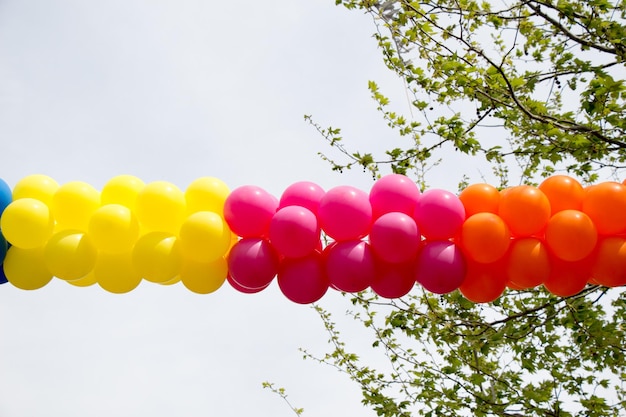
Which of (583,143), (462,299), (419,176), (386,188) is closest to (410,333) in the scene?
(462,299)

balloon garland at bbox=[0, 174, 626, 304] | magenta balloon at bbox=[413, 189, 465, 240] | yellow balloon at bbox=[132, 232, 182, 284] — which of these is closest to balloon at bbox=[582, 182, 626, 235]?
balloon garland at bbox=[0, 174, 626, 304]

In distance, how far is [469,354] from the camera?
555 cm

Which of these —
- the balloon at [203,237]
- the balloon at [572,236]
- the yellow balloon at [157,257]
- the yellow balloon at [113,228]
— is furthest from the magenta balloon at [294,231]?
the balloon at [572,236]

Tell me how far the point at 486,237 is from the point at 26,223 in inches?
93.0

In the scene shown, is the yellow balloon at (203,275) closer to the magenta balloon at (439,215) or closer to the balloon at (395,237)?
the balloon at (395,237)

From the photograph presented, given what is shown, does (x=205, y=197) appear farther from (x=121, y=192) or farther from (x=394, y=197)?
(x=394, y=197)

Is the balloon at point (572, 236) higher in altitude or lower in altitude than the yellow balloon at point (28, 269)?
higher

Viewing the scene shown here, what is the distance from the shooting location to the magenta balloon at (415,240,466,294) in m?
2.88

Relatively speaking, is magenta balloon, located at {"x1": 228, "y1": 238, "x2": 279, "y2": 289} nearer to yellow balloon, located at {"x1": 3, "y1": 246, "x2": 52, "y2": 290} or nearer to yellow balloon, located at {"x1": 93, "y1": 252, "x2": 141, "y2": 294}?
yellow balloon, located at {"x1": 93, "y1": 252, "x2": 141, "y2": 294}

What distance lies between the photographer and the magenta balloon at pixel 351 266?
2.87 m

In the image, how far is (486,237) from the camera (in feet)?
9.42

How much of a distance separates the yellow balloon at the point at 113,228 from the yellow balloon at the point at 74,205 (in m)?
0.12

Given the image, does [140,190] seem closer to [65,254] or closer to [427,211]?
[65,254]

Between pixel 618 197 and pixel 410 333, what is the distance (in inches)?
100.0
